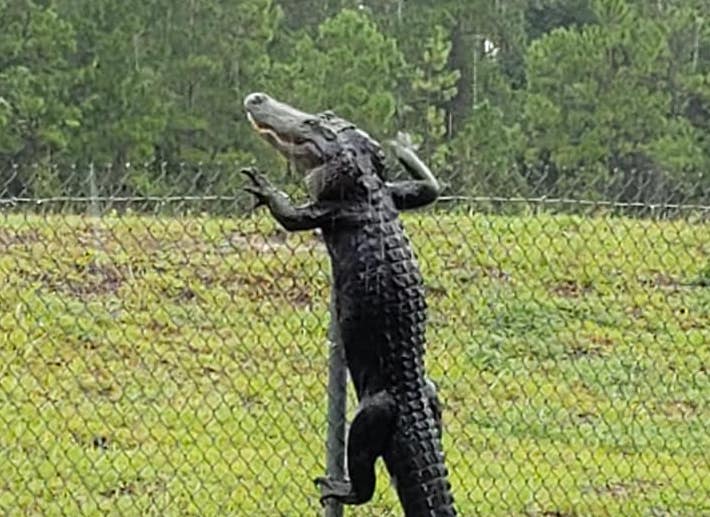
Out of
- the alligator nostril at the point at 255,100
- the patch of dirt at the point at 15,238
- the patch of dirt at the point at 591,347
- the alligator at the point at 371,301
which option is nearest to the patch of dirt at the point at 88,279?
the patch of dirt at the point at 15,238

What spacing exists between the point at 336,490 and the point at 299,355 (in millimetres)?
3277

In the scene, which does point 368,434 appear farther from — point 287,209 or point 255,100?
point 255,100

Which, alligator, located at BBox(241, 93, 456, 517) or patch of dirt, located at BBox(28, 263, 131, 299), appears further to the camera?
patch of dirt, located at BBox(28, 263, 131, 299)

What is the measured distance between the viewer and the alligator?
3801 millimetres

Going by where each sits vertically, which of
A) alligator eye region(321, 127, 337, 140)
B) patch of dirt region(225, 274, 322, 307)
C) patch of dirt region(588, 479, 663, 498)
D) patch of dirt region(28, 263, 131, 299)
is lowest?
patch of dirt region(225, 274, 322, 307)

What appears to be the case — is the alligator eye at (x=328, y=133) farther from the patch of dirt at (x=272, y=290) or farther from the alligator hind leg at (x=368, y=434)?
the patch of dirt at (x=272, y=290)

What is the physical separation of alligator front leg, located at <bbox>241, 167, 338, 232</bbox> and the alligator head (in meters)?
0.05

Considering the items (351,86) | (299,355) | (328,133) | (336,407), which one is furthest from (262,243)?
(351,86)

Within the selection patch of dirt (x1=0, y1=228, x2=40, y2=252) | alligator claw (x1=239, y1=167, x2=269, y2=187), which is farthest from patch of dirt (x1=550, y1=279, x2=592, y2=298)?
alligator claw (x1=239, y1=167, x2=269, y2=187)

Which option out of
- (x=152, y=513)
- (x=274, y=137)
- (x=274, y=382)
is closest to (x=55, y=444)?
(x=152, y=513)

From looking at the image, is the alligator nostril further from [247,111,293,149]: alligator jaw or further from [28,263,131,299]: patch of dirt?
[28,263,131,299]: patch of dirt

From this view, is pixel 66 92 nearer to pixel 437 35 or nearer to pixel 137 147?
pixel 137 147

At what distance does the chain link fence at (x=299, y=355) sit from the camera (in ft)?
18.4

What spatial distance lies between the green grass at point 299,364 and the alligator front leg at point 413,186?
5.49ft
